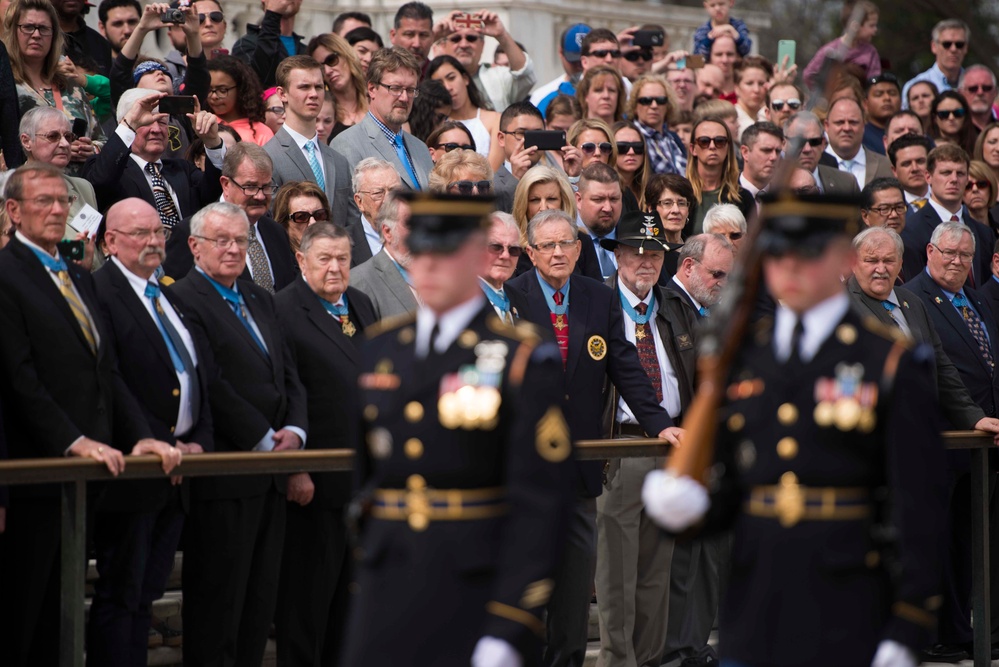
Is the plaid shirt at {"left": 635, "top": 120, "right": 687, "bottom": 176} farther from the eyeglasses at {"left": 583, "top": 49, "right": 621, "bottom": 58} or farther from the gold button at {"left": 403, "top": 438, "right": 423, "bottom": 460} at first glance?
the gold button at {"left": 403, "top": 438, "right": 423, "bottom": 460}

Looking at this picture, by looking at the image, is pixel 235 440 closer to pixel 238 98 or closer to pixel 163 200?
pixel 163 200

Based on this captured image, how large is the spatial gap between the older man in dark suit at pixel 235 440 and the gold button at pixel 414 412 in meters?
2.25

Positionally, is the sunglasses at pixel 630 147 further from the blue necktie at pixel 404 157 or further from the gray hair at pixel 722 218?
the blue necktie at pixel 404 157

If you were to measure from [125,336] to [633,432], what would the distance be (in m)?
2.58

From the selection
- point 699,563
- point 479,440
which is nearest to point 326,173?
point 699,563

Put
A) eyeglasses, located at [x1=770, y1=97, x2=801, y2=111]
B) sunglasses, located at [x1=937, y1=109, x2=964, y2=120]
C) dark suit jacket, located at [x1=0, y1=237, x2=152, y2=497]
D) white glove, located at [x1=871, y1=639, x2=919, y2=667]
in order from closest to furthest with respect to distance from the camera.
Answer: white glove, located at [x1=871, y1=639, x2=919, y2=667] → dark suit jacket, located at [x1=0, y1=237, x2=152, y2=497] → eyeglasses, located at [x1=770, y1=97, x2=801, y2=111] → sunglasses, located at [x1=937, y1=109, x2=964, y2=120]

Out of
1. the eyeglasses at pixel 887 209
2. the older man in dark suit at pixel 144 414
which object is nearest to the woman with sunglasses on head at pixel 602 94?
the eyeglasses at pixel 887 209

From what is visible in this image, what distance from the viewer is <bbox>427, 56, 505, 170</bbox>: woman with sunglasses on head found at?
10.6 m

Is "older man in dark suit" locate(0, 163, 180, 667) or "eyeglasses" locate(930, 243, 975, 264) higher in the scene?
"eyeglasses" locate(930, 243, 975, 264)

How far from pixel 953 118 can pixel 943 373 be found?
476 centimetres

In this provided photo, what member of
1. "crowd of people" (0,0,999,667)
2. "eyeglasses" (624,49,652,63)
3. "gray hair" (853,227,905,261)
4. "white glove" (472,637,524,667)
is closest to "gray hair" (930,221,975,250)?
"crowd of people" (0,0,999,667)

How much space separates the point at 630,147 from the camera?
998 centimetres

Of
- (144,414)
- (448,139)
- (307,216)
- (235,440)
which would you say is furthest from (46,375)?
(448,139)

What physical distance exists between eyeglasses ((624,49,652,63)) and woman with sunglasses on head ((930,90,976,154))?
2292 millimetres
